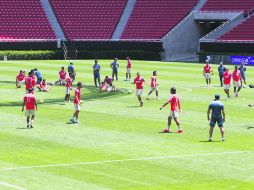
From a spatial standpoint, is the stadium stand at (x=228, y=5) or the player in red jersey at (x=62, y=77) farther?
the stadium stand at (x=228, y=5)

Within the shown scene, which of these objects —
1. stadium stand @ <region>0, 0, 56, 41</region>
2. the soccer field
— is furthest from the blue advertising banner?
the soccer field

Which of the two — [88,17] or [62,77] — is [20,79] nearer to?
[62,77]

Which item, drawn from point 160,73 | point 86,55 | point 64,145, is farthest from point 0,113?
point 86,55

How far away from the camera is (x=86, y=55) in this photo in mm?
80812

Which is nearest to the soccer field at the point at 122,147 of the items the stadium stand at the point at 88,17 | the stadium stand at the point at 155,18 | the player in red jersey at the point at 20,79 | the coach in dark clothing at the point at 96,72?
the player in red jersey at the point at 20,79

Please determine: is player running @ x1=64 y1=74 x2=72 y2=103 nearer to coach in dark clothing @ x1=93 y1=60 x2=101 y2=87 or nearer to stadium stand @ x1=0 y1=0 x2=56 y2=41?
coach in dark clothing @ x1=93 y1=60 x2=101 y2=87

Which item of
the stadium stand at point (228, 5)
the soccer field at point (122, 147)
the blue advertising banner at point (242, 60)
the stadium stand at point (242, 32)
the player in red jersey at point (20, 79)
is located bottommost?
the soccer field at point (122, 147)

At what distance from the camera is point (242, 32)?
251ft

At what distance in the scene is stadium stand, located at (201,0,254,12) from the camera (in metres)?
80.5

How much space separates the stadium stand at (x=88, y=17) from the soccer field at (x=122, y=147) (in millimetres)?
40428

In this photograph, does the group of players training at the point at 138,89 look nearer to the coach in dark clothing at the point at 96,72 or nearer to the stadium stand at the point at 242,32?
the coach in dark clothing at the point at 96,72

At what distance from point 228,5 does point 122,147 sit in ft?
190

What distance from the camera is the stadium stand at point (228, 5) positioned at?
80.5 meters

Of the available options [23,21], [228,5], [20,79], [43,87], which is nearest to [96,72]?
[43,87]
